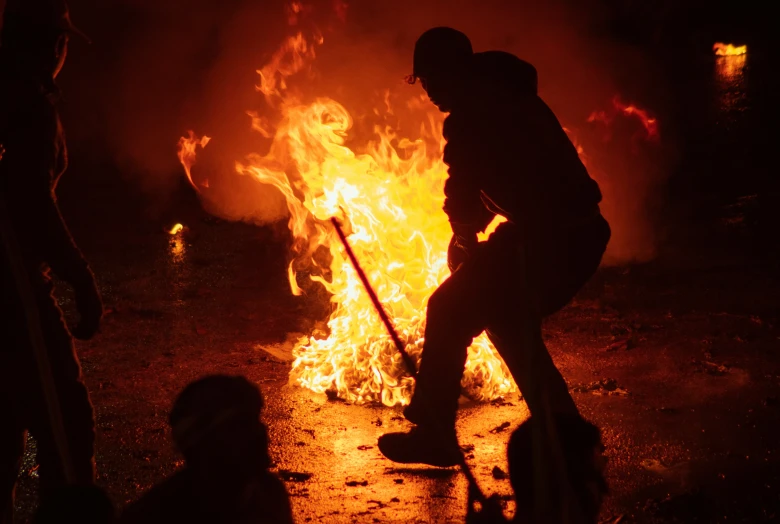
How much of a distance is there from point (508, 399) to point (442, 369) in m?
2.14

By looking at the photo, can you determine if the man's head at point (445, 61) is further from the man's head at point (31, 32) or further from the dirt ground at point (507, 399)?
the dirt ground at point (507, 399)

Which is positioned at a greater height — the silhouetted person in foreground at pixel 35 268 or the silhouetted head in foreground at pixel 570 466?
the silhouetted person in foreground at pixel 35 268

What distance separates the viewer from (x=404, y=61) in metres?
10.6

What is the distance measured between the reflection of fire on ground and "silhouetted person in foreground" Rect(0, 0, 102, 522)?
2761 mm

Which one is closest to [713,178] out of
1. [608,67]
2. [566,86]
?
[608,67]

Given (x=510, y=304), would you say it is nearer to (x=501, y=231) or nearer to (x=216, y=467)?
(x=501, y=231)

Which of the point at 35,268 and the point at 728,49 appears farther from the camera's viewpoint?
the point at 728,49

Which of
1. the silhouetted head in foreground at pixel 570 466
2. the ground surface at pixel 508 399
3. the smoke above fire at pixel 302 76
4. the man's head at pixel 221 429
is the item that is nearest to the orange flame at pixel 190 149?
the smoke above fire at pixel 302 76

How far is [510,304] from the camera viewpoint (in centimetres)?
371

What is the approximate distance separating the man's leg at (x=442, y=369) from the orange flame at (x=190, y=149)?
9.24 metres

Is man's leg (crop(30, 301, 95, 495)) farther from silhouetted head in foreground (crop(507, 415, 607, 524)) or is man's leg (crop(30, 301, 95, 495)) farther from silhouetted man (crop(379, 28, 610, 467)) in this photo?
silhouetted head in foreground (crop(507, 415, 607, 524))

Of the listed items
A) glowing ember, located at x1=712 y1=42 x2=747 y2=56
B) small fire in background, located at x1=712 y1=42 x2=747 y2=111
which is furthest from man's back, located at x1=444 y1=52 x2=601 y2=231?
glowing ember, located at x1=712 y1=42 x2=747 y2=56

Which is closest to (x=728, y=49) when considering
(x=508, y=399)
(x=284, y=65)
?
(x=284, y=65)

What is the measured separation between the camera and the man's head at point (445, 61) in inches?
146
